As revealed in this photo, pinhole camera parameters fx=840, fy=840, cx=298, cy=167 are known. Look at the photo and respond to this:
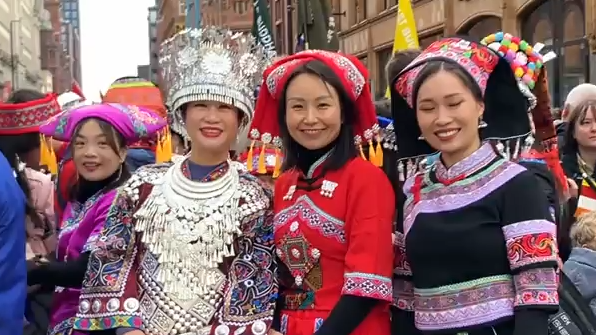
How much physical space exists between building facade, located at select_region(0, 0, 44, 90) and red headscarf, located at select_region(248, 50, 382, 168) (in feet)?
175

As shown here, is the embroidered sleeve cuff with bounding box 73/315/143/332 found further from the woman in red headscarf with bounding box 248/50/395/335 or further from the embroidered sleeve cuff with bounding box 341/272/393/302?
the embroidered sleeve cuff with bounding box 341/272/393/302

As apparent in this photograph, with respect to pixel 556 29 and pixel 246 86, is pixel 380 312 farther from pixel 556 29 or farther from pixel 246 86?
pixel 556 29

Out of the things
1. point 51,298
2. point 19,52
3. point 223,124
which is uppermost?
point 19,52

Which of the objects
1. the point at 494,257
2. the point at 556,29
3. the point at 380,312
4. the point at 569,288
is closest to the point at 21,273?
the point at 380,312

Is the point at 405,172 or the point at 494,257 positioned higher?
the point at 405,172

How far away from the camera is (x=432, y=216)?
287 centimetres

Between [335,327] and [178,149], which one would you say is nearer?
[335,327]

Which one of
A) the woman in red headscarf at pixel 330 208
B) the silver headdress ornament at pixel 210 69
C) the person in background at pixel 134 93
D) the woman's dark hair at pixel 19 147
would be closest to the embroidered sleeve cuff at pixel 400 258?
the woman in red headscarf at pixel 330 208

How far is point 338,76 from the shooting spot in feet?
10.0

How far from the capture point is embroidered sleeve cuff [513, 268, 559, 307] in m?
2.61

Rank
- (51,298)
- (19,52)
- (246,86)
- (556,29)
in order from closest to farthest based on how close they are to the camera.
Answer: (246,86), (51,298), (556,29), (19,52)

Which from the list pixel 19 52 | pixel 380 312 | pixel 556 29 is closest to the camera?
pixel 380 312

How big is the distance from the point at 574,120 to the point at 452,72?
9.12ft

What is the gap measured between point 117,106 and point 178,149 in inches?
82.2
